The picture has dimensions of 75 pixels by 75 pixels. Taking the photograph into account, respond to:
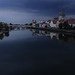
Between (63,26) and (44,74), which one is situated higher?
(63,26)

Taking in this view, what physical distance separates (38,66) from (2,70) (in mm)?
1861

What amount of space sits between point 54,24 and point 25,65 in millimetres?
37760

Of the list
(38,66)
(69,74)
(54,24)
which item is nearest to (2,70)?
(38,66)

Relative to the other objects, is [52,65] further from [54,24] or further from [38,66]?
[54,24]

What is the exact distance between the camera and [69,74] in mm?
5180

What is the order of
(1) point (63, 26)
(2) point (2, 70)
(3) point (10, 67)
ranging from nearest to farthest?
1. (2) point (2, 70)
2. (3) point (10, 67)
3. (1) point (63, 26)

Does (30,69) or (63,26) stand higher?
(63,26)

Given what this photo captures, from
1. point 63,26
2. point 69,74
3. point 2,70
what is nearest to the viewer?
point 69,74

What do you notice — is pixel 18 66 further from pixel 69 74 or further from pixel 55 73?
pixel 69 74

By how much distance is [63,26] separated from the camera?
2998 cm

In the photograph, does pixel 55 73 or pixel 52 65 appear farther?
pixel 52 65

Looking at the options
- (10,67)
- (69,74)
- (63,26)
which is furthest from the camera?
(63,26)

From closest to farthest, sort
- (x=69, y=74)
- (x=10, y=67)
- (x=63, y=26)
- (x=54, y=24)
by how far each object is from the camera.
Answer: (x=69, y=74), (x=10, y=67), (x=63, y=26), (x=54, y=24)

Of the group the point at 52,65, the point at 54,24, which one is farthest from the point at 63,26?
the point at 52,65
